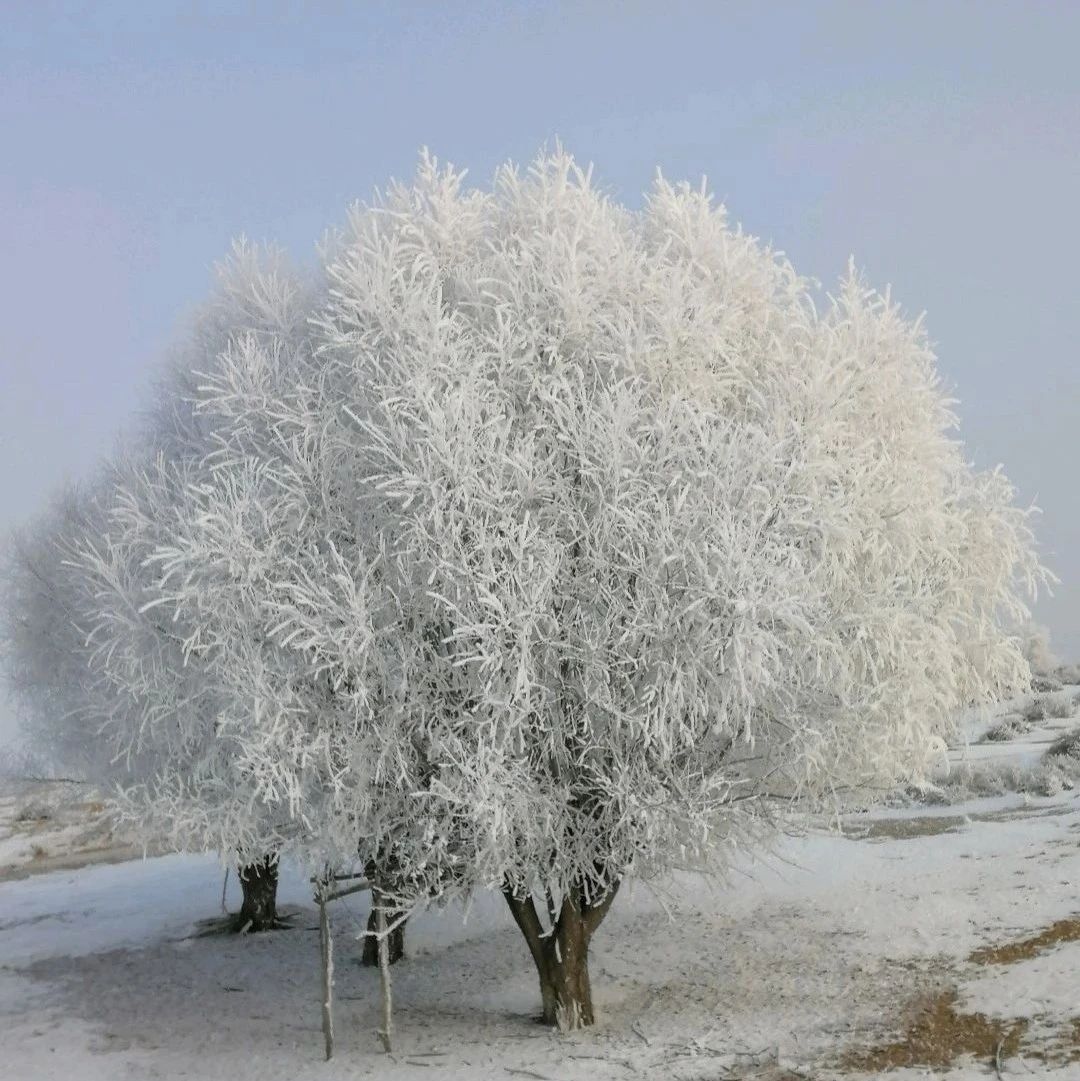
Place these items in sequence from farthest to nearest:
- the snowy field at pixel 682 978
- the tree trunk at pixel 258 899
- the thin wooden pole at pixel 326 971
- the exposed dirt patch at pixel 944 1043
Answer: the tree trunk at pixel 258 899 < the thin wooden pole at pixel 326 971 < the snowy field at pixel 682 978 < the exposed dirt patch at pixel 944 1043

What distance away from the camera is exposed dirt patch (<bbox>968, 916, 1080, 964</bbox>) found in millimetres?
13625

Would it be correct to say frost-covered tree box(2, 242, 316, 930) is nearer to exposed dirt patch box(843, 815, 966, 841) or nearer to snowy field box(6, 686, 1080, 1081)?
snowy field box(6, 686, 1080, 1081)

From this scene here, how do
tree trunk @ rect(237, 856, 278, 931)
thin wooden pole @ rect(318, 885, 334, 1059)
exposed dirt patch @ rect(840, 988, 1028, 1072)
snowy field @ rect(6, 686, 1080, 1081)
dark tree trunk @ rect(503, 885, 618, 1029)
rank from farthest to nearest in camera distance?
1. tree trunk @ rect(237, 856, 278, 931)
2. dark tree trunk @ rect(503, 885, 618, 1029)
3. thin wooden pole @ rect(318, 885, 334, 1059)
4. snowy field @ rect(6, 686, 1080, 1081)
5. exposed dirt patch @ rect(840, 988, 1028, 1072)

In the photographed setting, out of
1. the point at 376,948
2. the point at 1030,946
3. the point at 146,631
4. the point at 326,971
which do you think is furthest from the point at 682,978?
the point at 146,631

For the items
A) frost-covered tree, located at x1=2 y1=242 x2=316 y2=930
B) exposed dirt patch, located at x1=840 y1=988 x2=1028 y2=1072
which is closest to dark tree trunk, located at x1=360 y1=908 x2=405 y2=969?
frost-covered tree, located at x1=2 y1=242 x2=316 y2=930

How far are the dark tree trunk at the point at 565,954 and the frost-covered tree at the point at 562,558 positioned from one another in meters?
0.04

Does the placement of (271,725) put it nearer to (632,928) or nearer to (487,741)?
(487,741)

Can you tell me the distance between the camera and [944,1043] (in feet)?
37.8

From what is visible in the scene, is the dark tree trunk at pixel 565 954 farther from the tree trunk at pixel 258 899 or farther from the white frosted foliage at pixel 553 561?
the tree trunk at pixel 258 899

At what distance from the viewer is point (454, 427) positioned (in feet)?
39.1

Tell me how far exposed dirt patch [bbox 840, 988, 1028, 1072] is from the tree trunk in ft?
41.2

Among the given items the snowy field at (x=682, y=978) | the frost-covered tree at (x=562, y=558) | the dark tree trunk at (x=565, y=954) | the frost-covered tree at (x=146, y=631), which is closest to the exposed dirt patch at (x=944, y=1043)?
the snowy field at (x=682, y=978)

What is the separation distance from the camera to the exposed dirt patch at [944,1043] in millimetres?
11086

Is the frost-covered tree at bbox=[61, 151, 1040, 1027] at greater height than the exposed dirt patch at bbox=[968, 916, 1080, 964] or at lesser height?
greater
